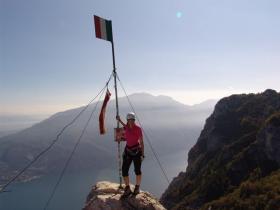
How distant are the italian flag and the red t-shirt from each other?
167 inches

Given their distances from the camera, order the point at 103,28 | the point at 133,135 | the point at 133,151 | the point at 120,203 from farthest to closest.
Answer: the point at 103,28
the point at 133,151
the point at 133,135
the point at 120,203

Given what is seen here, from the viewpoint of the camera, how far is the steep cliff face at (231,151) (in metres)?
89.4

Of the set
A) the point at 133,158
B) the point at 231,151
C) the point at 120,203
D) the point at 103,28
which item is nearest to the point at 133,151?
the point at 133,158

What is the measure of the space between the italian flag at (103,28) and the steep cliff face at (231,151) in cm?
5580

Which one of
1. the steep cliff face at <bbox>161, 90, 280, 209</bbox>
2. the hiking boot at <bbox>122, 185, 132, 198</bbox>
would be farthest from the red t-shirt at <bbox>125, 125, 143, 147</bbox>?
the steep cliff face at <bbox>161, 90, 280, 209</bbox>

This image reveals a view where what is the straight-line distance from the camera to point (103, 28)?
15570 millimetres

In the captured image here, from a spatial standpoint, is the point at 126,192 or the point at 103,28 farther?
the point at 103,28

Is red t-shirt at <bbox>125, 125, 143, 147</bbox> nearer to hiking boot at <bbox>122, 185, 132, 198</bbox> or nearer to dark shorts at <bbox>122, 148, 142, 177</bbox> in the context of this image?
dark shorts at <bbox>122, 148, 142, 177</bbox>

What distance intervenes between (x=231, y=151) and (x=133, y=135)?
9744 centimetres

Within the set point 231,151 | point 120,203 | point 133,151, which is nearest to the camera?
point 120,203

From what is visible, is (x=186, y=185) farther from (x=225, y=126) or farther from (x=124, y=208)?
(x=124, y=208)

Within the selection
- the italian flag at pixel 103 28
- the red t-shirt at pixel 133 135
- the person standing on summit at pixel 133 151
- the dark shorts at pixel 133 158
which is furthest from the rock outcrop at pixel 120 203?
the italian flag at pixel 103 28

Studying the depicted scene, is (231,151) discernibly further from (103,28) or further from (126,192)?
(126,192)

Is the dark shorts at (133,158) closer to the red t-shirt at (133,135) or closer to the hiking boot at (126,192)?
the red t-shirt at (133,135)
